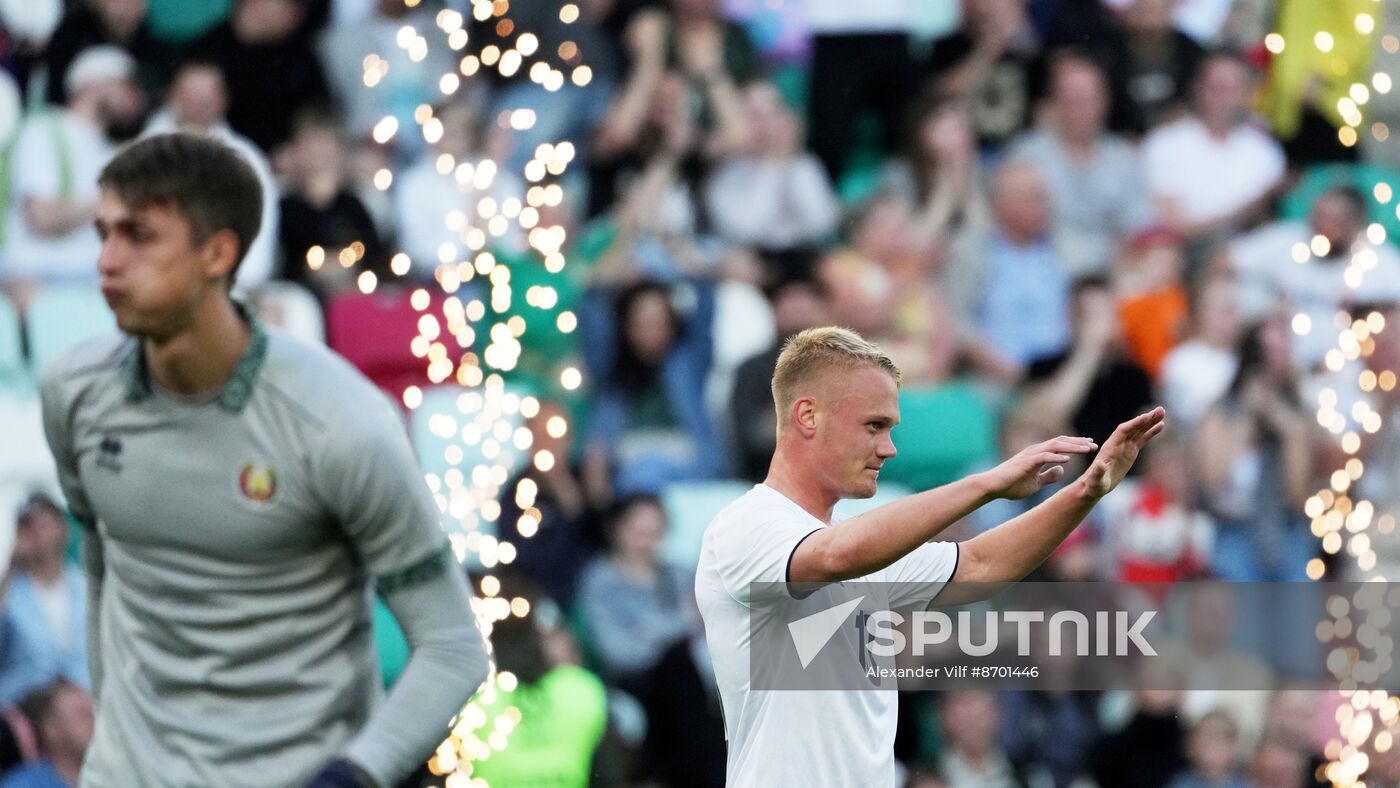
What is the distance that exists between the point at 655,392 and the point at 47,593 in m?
2.69


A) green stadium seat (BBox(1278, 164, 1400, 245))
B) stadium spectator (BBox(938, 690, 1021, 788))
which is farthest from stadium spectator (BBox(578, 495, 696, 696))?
green stadium seat (BBox(1278, 164, 1400, 245))

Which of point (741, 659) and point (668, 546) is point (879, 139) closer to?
point (668, 546)

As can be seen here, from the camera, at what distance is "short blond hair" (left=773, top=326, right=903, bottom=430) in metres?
4.16

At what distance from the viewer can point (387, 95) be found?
9.07m

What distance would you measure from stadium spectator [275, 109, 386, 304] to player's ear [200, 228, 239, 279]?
4.89 metres

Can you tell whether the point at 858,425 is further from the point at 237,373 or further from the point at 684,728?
the point at 684,728

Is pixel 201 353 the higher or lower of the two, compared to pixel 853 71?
lower

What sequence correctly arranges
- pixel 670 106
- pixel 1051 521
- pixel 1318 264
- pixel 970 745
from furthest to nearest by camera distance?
pixel 1318 264 → pixel 670 106 → pixel 970 745 → pixel 1051 521

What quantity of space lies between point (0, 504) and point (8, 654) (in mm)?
639

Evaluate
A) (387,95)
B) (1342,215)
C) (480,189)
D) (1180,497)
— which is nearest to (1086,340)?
(1180,497)

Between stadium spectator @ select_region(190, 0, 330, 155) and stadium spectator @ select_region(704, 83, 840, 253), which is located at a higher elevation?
stadium spectator @ select_region(190, 0, 330, 155)

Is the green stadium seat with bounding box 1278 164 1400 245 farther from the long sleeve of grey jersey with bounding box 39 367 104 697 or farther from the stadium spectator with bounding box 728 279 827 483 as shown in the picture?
the long sleeve of grey jersey with bounding box 39 367 104 697

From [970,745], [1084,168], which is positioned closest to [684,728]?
[970,745]

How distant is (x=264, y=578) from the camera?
11.5 feet
